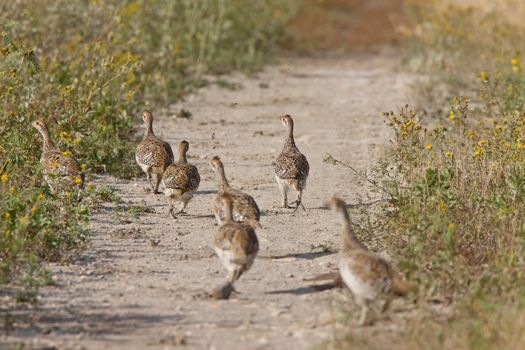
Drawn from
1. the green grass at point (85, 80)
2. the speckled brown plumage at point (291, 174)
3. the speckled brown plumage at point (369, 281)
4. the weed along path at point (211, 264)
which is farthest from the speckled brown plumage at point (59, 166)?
the speckled brown plumage at point (369, 281)

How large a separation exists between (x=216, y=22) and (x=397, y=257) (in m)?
17.5

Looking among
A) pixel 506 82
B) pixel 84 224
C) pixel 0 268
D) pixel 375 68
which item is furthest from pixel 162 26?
pixel 0 268

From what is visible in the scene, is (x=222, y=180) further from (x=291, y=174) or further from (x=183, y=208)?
(x=291, y=174)

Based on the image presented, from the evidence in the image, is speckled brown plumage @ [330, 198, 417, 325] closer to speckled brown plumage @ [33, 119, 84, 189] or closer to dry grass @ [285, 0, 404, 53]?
speckled brown plumage @ [33, 119, 84, 189]

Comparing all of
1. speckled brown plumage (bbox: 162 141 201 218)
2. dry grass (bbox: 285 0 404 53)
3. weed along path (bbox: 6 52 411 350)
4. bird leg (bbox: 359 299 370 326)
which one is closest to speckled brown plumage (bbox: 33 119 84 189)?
weed along path (bbox: 6 52 411 350)

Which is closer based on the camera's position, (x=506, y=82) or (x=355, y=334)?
(x=355, y=334)

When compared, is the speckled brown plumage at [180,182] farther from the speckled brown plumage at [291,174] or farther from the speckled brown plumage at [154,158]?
the speckled brown plumage at [291,174]

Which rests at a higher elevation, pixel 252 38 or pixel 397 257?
pixel 252 38

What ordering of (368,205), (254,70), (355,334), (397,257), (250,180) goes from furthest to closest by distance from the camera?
(254,70) < (250,180) < (368,205) < (397,257) < (355,334)

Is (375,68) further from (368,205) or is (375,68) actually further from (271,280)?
(271,280)

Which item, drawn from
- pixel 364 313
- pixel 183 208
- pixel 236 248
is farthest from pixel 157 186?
pixel 364 313

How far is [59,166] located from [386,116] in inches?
277

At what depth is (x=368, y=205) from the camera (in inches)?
515

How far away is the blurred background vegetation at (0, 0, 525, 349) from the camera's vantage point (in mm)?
9328
